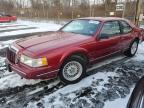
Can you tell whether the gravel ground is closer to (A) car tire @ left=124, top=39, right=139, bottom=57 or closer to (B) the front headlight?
(B) the front headlight

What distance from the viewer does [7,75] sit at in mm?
4957

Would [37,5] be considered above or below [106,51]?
above

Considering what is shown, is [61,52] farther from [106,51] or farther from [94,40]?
[106,51]

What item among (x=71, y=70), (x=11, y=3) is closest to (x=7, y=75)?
(x=71, y=70)

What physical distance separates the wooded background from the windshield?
1954cm

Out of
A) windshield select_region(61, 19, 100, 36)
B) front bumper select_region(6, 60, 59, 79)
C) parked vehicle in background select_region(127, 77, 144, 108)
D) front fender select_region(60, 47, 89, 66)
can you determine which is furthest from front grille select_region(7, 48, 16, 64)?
parked vehicle in background select_region(127, 77, 144, 108)

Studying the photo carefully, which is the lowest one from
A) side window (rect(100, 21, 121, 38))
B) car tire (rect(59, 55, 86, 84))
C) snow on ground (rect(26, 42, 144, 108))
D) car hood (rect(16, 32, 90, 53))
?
snow on ground (rect(26, 42, 144, 108))

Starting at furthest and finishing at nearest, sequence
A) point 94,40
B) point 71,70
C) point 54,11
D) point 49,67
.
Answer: point 54,11 → point 94,40 → point 71,70 → point 49,67

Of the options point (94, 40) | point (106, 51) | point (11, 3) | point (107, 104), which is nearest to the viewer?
point (107, 104)

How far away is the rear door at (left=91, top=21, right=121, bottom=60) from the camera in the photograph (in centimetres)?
487

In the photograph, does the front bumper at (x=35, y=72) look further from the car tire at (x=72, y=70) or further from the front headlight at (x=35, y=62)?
the car tire at (x=72, y=70)

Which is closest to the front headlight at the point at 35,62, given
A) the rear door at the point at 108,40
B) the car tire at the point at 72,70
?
the car tire at the point at 72,70

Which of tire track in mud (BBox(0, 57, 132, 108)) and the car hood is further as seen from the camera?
the car hood

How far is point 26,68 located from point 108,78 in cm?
211
